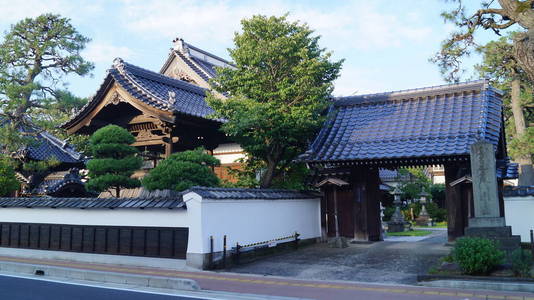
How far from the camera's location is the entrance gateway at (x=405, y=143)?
647 inches

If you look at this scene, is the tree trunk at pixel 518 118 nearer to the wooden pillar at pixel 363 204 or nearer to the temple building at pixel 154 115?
the wooden pillar at pixel 363 204

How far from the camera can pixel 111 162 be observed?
52.4 ft

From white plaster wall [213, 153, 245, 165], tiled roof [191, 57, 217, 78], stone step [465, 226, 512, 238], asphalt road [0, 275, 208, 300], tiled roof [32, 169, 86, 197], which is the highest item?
tiled roof [191, 57, 217, 78]

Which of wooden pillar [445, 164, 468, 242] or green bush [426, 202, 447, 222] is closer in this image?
wooden pillar [445, 164, 468, 242]

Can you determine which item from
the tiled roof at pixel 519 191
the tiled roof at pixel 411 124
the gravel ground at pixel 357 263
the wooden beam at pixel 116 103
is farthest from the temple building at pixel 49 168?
the tiled roof at pixel 519 191

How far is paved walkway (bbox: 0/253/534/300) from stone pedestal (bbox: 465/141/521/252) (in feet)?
9.24

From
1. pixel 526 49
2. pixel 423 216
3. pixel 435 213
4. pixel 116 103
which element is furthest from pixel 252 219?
pixel 435 213

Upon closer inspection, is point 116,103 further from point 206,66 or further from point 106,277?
point 206,66

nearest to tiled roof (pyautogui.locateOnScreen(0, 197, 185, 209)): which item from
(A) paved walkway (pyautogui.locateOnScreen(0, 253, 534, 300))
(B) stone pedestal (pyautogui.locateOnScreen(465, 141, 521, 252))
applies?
(A) paved walkway (pyautogui.locateOnScreen(0, 253, 534, 300))

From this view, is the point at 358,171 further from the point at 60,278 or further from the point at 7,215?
the point at 7,215

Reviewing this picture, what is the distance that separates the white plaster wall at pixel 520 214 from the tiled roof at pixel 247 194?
7.42 meters

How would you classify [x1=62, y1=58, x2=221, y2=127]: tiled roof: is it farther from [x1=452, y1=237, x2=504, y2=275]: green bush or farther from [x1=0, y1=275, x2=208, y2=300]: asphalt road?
[x1=452, y1=237, x2=504, y2=275]: green bush

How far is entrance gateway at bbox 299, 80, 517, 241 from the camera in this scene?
1644 centimetres

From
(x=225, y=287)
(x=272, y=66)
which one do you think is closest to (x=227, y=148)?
(x=272, y=66)
